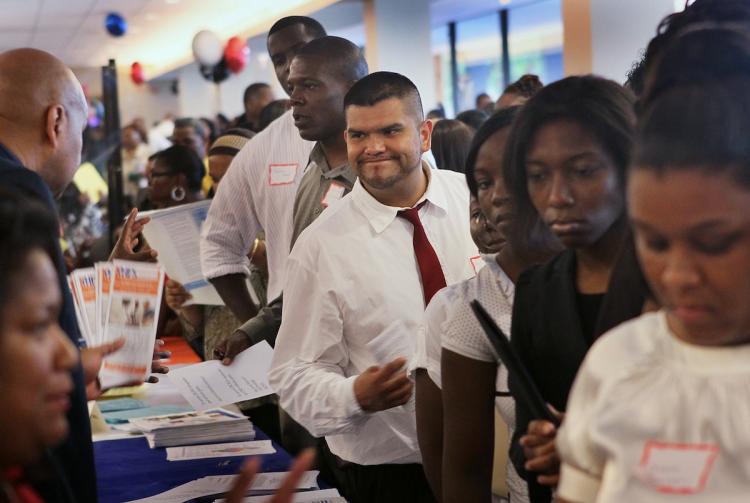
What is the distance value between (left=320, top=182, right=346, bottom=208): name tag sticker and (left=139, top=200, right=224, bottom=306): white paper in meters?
1.22

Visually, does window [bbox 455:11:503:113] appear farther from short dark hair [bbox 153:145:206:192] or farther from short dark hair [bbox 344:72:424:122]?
short dark hair [bbox 344:72:424:122]

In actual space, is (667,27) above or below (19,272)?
above

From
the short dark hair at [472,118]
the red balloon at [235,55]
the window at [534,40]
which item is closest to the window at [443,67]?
the window at [534,40]

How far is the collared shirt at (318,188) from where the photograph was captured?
10.3ft

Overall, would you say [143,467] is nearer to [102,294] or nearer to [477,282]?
[102,294]

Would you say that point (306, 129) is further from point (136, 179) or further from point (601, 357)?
point (136, 179)

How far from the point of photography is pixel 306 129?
336cm

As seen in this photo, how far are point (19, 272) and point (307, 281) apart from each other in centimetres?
145

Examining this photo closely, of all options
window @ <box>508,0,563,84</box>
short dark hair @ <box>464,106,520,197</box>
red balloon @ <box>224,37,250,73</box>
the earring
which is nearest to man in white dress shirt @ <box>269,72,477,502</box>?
short dark hair @ <box>464,106,520,197</box>

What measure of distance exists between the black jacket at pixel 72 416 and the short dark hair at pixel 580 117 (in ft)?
2.66

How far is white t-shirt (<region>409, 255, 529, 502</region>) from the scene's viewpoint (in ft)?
5.53

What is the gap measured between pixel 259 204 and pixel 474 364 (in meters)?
2.35

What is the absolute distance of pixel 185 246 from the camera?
4270mm

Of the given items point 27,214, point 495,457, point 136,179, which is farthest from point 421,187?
point 136,179
